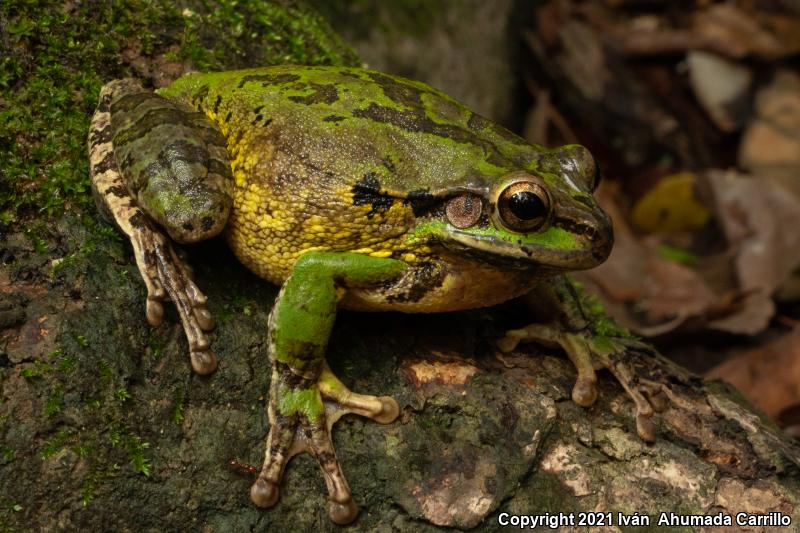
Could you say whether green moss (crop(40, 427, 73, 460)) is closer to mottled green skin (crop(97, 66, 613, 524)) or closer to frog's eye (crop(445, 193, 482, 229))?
mottled green skin (crop(97, 66, 613, 524))

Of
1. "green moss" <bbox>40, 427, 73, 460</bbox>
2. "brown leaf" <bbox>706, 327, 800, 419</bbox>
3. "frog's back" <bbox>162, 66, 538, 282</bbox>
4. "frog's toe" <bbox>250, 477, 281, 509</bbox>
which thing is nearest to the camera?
"green moss" <bbox>40, 427, 73, 460</bbox>

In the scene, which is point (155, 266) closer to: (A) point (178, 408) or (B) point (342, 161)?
(A) point (178, 408)

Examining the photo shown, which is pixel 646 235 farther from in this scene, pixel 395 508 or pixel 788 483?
pixel 395 508

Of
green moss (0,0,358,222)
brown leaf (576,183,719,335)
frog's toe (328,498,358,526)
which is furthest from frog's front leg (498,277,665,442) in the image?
brown leaf (576,183,719,335)

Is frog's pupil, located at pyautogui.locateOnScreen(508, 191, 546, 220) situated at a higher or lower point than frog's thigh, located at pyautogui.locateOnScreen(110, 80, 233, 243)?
higher

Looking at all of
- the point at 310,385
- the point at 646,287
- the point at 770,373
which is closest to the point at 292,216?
the point at 310,385

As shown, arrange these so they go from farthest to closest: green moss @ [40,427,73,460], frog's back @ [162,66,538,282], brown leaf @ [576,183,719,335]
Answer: brown leaf @ [576,183,719,335] < frog's back @ [162,66,538,282] < green moss @ [40,427,73,460]
